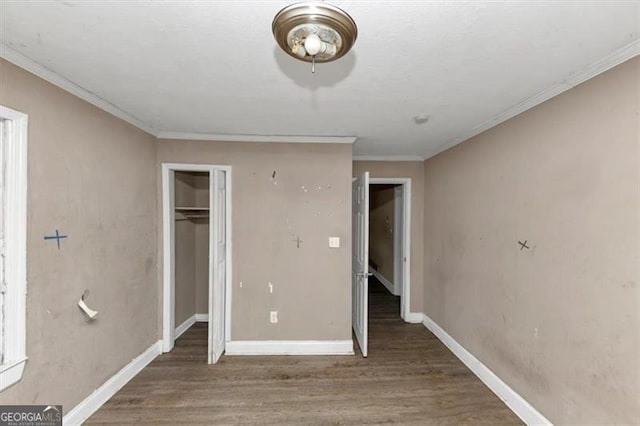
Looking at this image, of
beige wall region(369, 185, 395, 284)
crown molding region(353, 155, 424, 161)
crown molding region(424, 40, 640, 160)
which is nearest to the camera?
crown molding region(424, 40, 640, 160)

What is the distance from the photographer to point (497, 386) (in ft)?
7.56

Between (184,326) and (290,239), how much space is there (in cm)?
192

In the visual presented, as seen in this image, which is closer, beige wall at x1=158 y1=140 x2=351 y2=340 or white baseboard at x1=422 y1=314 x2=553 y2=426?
white baseboard at x1=422 y1=314 x2=553 y2=426

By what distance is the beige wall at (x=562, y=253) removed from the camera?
143 centimetres

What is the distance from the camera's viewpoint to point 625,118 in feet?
4.66

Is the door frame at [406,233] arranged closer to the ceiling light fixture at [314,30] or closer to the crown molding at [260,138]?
the crown molding at [260,138]

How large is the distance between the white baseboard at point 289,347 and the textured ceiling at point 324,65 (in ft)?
7.76

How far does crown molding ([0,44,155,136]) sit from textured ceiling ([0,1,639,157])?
0.15ft

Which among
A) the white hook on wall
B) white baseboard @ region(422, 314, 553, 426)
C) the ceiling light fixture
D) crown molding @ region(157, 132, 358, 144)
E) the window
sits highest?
crown molding @ region(157, 132, 358, 144)

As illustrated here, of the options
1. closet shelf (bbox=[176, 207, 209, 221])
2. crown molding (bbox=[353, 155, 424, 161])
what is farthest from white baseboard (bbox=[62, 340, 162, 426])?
crown molding (bbox=[353, 155, 424, 161])

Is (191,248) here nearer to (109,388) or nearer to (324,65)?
(109,388)

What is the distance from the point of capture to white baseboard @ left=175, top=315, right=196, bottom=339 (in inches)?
131

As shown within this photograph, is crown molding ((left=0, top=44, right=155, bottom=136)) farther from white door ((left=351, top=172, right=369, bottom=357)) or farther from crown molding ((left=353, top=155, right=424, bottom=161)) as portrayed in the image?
crown molding ((left=353, top=155, right=424, bottom=161))

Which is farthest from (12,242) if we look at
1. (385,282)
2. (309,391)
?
(385,282)
